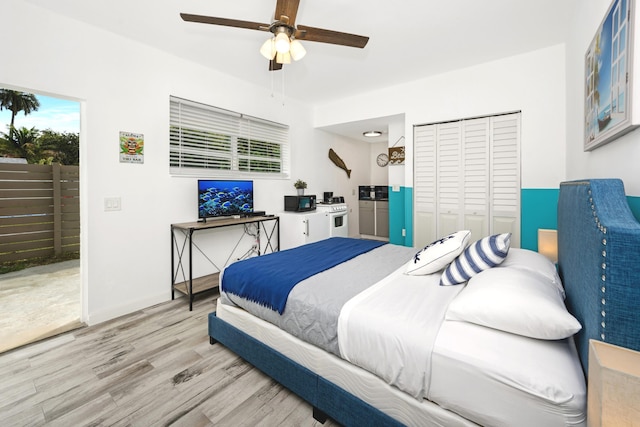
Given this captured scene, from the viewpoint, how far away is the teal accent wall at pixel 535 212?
3.12 metres

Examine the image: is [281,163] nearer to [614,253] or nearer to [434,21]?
[434,21]

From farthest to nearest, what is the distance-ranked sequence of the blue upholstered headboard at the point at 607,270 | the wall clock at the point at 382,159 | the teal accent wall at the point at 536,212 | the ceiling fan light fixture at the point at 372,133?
1. the wall clock at the point at 382,159
2. the ceiling fan light fixture at the point at 372,133
3. the teal accent wall at the point at 536,212
4. the blue upholstered headboard at the point at 607,270

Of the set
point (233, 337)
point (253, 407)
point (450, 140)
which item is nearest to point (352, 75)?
point (450, 140)

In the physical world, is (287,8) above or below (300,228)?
above

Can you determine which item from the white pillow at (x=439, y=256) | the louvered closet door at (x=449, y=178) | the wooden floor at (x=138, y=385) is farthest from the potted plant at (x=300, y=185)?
the white pillow at (x=439, y=256)

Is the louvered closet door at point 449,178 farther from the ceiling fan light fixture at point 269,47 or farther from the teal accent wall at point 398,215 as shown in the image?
the ceiling fan light fixture at point 269,47

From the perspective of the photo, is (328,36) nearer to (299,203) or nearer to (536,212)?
(299,203)

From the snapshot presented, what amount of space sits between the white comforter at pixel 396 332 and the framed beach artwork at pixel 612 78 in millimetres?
1118

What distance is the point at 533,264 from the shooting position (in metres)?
1.62

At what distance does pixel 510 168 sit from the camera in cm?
335

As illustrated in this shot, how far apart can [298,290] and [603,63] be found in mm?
2139

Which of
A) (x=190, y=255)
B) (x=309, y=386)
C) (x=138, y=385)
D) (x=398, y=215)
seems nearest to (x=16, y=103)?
(x=190, y=255)

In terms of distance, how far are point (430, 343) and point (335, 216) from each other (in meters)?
3.76

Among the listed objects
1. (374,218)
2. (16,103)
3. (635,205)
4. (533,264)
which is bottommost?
(533,264)
